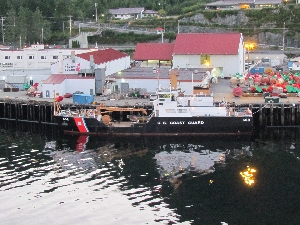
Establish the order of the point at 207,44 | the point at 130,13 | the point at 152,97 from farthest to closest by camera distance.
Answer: the point at 130,13 < the point at 207,44 < the point at 152,97

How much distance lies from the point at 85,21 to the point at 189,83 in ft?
180

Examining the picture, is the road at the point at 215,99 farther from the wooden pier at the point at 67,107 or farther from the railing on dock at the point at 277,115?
the railing on dock at the point at 277,115

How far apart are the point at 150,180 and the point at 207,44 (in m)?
36.2

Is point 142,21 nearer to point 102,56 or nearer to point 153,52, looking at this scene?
point 153,52

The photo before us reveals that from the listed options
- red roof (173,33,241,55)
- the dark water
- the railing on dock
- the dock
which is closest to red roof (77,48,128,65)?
red roof (173,33,241,55)

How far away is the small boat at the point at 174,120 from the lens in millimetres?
49156

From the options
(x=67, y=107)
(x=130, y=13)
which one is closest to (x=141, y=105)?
(x=67, y=107)

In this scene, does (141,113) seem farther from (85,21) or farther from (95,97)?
(85,21)

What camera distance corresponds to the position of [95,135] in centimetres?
5022

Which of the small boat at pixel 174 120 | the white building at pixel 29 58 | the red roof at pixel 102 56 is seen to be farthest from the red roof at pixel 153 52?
the small boat at pixel 174 120

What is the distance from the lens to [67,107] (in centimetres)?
5441

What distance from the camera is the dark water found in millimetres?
31547

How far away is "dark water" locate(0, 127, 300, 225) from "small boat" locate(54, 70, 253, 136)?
807 mm

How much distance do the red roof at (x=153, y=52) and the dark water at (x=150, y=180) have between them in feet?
80.7
